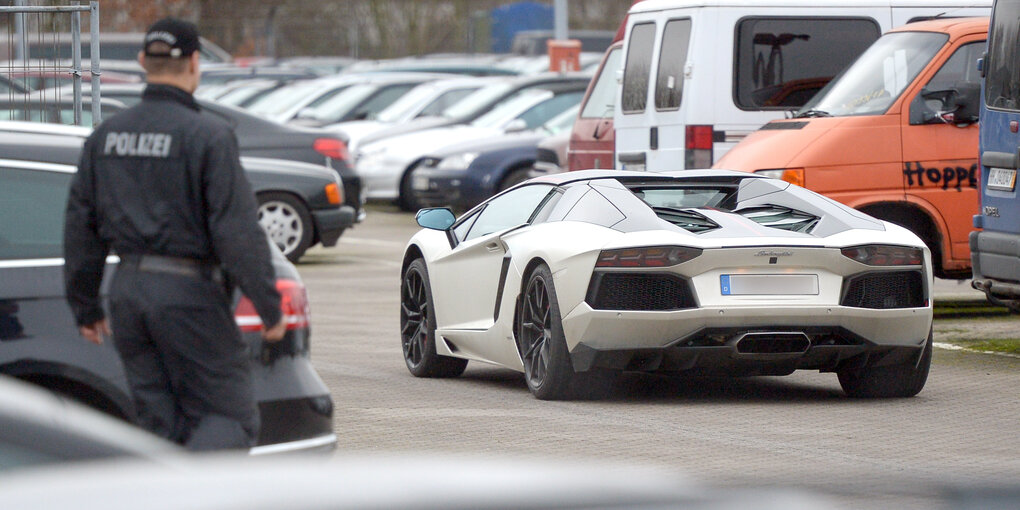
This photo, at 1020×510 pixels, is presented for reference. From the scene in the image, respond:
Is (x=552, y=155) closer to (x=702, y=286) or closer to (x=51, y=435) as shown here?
(x=702, y=286)

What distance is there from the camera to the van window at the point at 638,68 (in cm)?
1369

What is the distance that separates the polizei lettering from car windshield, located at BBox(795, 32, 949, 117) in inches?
294

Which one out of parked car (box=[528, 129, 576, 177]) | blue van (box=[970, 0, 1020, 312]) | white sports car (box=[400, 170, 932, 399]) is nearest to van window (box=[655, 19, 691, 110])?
blue van (box=[970, 0, 1020, 312])

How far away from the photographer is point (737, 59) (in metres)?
13.0

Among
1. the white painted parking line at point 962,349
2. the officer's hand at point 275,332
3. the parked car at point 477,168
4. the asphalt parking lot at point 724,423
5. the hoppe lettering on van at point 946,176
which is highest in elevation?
the officer's hand at point 275,332

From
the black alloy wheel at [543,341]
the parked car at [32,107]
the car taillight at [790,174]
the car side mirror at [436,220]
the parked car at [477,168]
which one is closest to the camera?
the black alloy wheel at [543,341]

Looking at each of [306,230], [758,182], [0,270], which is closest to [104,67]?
[306,230]

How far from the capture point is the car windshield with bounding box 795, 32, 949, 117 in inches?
462

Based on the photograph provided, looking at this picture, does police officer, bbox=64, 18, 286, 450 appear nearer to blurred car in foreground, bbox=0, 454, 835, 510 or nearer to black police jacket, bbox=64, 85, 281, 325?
black police jacket, bbox=64, 85, 281, 325

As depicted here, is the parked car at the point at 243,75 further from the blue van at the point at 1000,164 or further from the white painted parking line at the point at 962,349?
the blue van at the point at 1000,164

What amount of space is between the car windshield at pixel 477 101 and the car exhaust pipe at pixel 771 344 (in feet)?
53.1

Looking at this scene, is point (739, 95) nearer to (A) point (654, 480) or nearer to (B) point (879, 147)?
(B) point (879, 147)

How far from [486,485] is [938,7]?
11.4m

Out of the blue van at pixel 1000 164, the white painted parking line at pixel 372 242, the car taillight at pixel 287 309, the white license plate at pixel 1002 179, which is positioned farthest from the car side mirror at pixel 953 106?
the white painted parking line at pixel 372 242
